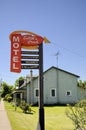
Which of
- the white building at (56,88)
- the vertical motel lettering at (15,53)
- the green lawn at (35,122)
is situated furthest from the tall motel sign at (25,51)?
the white building at (56,88)

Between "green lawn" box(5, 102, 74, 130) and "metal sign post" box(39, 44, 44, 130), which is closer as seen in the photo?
"metal sign post" box(39, 44, 44, 130)

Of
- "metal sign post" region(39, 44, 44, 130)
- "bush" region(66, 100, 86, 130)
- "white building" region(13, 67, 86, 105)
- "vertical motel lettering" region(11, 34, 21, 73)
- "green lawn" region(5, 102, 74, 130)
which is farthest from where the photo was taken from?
"white building" region(13, 67, 86, 105)

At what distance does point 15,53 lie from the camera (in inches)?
408

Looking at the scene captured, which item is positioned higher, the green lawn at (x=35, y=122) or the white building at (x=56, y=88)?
the white building at (x=56, y=88)

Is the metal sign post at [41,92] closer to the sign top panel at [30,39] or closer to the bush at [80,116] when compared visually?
the sign top panel at [30,39]

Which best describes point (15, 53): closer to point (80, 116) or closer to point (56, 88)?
point (80, 116)

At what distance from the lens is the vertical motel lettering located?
33.6ft

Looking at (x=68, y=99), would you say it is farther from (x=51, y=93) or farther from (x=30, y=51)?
(x=30, y=51)

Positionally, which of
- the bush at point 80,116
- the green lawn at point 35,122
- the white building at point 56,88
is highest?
the white building at point 56,88

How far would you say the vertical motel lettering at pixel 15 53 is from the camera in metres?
10.2

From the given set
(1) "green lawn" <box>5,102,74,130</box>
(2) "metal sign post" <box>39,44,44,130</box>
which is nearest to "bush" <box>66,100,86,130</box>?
(2) "metal sign post" <box>39,44,44,130</box>

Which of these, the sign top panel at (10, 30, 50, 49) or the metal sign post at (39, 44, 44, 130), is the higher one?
the sign top panel at (10, 30, 50, 49)

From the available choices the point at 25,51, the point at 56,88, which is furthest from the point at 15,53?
the point at 56,88

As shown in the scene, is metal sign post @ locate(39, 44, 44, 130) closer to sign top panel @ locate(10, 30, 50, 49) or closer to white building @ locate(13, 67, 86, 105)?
sign top panel @ locate(10, 30, 50, 49)
